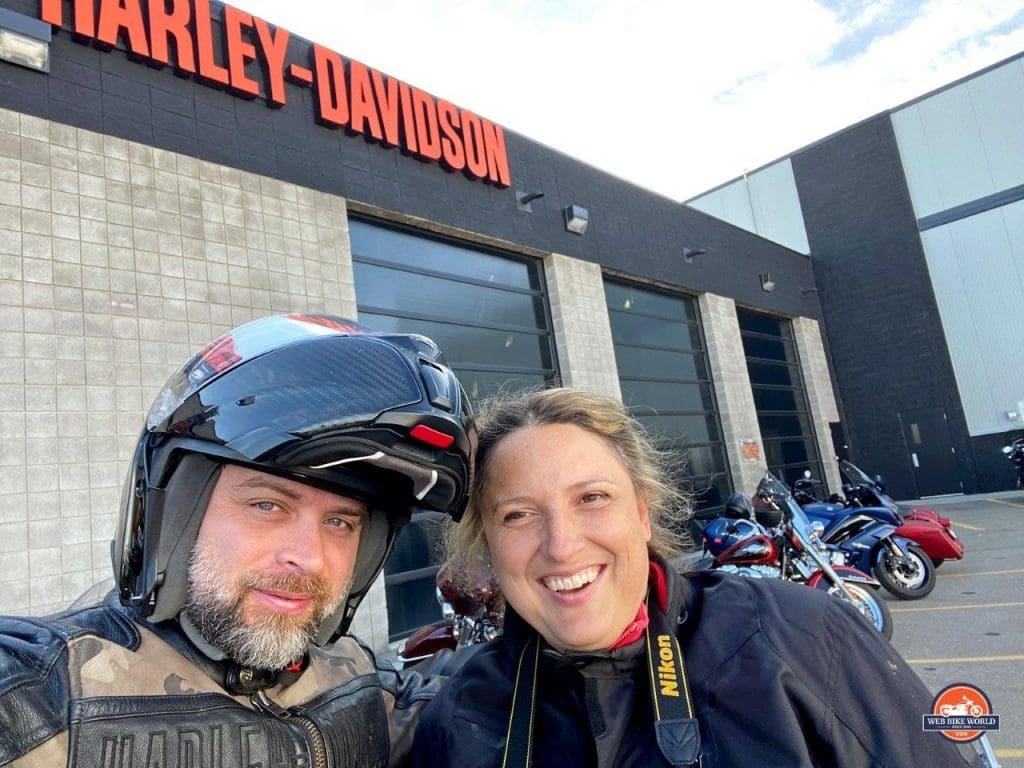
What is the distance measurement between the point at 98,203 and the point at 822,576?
6736 mm

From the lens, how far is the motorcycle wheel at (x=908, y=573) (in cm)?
623

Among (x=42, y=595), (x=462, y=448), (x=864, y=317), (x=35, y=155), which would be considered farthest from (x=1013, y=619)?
(x=864, y=317)

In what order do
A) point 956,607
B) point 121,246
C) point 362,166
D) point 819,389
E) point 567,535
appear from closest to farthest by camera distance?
point 567,535 → point 121,246 → point 956,607 → point 362,166 → point 819,389

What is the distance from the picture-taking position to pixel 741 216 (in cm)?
2038

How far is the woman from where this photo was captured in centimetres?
113

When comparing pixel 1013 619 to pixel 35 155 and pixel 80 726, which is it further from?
pixel 35 155

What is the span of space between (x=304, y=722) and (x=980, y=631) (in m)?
5.80

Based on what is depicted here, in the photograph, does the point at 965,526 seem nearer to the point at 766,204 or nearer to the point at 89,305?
the point at 766,204

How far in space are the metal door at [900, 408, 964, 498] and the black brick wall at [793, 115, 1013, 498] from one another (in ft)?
0.50

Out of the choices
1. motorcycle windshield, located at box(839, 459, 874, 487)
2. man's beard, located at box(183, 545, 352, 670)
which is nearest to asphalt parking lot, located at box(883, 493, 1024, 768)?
motorcycle windshield, located at box(839, 459, 874, 487)

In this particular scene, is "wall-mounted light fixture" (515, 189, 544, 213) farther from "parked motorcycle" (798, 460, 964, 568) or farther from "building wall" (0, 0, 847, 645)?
"parked motorcycle" (798, 460, 964, 568)

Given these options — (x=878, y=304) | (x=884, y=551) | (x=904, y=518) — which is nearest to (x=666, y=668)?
(x=884, y=551)

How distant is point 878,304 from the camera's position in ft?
56.6

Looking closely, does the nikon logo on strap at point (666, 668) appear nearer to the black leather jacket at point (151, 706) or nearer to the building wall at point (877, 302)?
the black leather jacket at point (151, 706)
